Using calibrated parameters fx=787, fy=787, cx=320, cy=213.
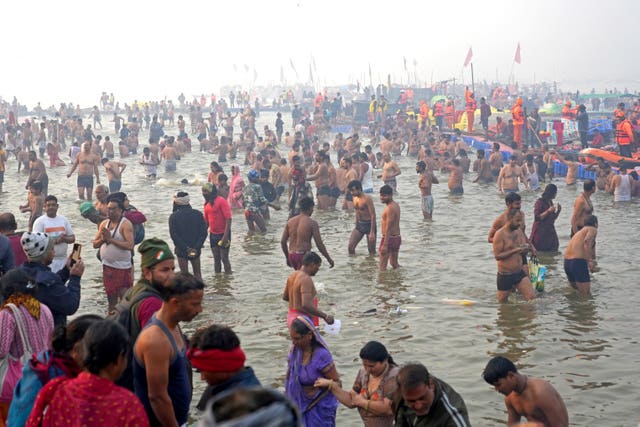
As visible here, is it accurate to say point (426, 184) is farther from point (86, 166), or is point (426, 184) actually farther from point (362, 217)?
point (86, 166)

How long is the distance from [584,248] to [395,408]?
263 inches

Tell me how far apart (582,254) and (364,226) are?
4.17m

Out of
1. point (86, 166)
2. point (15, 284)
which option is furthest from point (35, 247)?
point (86, 166)

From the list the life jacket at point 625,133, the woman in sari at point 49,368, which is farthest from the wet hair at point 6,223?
the life jacket at point 625,133

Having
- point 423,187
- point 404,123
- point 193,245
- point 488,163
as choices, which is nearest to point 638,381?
point 193,245

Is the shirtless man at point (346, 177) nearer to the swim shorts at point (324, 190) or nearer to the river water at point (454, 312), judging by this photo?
the swim shorts at point (324, 190)

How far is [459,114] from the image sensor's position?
40156 mm

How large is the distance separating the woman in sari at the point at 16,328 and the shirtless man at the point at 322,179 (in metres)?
13.0

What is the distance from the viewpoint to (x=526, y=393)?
17.7ft

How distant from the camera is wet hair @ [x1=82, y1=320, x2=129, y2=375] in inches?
136

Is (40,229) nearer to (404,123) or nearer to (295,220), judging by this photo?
(295,220)

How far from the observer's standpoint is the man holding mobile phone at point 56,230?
923 cm

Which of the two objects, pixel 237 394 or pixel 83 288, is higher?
pixel 237 394

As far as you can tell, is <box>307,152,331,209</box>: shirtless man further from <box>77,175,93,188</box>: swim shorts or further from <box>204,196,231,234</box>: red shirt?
<box>77,175,93,188</box>: swim shorts
